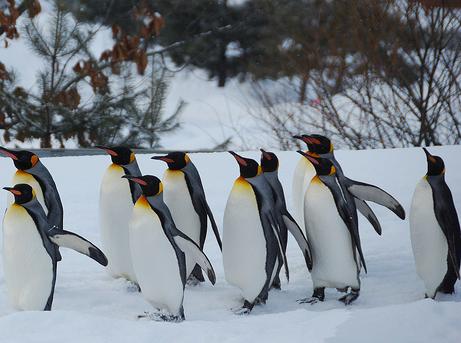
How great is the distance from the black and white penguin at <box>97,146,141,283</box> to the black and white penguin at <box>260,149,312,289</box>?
25.8 inches

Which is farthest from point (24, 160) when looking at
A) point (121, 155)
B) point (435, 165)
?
point (435, 165)

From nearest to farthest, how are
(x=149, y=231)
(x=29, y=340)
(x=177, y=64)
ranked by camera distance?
(x=29, y=340), (x=149, y=231), (x=177, y=64)

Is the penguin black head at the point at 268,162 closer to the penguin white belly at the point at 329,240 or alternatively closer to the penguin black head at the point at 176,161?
the penguin white belly at the point at 329,240

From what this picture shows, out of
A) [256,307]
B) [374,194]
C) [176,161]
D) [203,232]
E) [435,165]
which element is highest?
[176,161]

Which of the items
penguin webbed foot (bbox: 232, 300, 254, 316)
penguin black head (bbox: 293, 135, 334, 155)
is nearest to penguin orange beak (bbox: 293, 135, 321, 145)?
penguin black head (bbox: 293, 135, 334, 155)

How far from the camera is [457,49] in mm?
7930

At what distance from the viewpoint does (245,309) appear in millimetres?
3611

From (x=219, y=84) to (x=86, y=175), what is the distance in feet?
38.3

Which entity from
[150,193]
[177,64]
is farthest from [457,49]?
[177,64]

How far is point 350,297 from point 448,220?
0.59 meters

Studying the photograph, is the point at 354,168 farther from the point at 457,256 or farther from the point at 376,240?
the point at 457,256

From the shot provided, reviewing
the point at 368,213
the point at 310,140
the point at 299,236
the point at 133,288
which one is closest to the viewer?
the point at 299,236

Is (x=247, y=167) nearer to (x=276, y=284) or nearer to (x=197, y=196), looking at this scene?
(x=197, y=196)

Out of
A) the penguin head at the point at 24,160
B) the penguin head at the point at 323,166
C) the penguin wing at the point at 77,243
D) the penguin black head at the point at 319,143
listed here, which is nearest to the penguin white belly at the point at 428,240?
the penguin head at the point at 323,166
